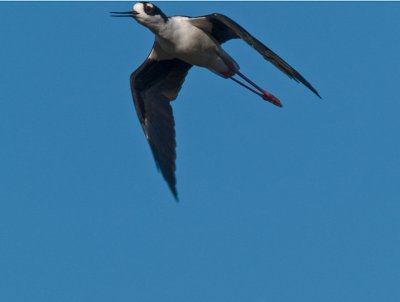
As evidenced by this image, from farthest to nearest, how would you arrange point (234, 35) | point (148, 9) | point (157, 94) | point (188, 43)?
point (157, 94) < point (234, 35) < point (148, 9) < point (188, 43)

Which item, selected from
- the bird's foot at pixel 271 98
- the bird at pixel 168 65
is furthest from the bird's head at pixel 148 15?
the bird's foot at pixel 271 98

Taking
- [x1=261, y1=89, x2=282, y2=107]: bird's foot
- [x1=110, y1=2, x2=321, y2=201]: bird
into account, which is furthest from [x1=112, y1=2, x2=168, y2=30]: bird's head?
[x1=261, y1=89, x2=282, y2=107]: bird's foot

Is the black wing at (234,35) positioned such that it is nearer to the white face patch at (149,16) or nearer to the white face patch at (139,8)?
the white face patch at (149,16)

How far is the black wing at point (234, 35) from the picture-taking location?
60.4 feet

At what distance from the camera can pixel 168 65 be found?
74.0ft

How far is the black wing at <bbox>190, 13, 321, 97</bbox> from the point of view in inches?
725

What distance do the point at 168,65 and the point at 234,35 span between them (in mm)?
1518

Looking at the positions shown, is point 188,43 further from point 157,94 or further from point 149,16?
point 157,94

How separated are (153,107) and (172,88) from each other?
1.81ft

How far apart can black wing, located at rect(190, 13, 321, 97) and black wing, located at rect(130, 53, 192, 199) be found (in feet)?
4.38

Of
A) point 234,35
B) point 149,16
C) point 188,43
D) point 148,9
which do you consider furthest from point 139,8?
point 234,35

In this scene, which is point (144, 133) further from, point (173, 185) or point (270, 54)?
point (270, 54)

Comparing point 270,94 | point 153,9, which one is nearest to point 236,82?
point 270,94

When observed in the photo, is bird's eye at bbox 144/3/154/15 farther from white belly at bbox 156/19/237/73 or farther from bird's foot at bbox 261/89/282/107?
bird's foot at bbox 261/89/282/107
